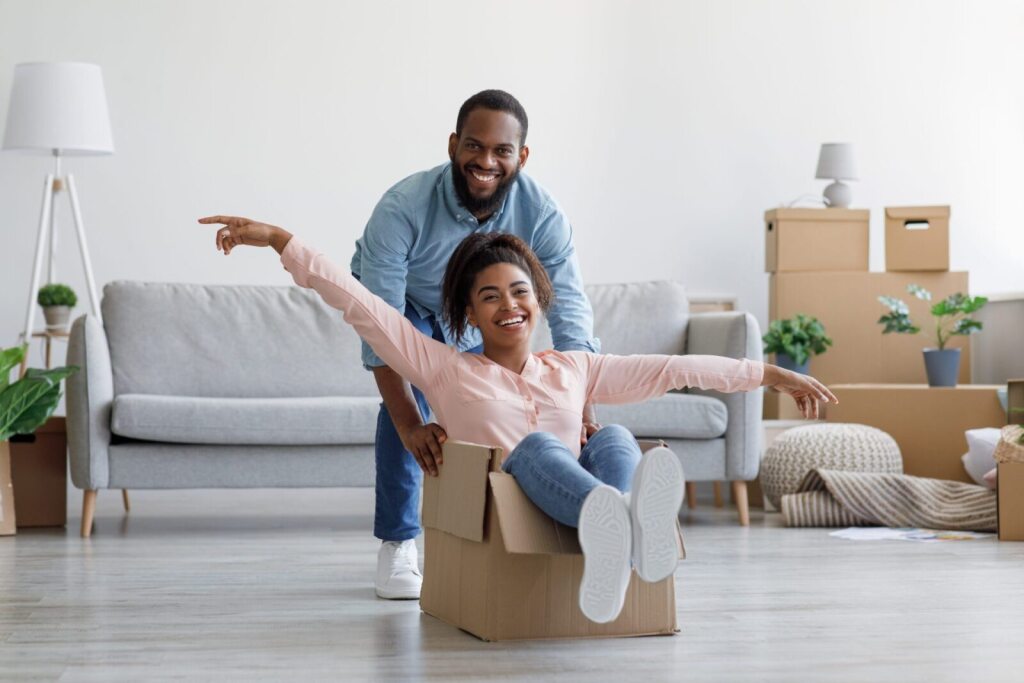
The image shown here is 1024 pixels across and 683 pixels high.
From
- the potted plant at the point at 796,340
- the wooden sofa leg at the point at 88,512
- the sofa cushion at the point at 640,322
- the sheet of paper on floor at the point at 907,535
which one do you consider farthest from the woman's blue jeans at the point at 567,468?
the potted plant at the point at 796,340

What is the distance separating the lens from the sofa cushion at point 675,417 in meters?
3.70

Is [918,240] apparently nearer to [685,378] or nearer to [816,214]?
[816,214]

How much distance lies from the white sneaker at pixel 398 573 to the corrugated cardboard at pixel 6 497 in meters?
1.56

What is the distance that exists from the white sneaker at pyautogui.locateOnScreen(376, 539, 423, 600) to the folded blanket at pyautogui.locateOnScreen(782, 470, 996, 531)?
1614mm

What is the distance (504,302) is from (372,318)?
219 mm

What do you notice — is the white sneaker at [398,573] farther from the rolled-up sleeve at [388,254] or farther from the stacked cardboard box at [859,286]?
the stacked cardboard box at [859,286]

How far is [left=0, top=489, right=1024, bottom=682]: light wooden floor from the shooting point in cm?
176

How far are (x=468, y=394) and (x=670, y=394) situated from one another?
6.00ft

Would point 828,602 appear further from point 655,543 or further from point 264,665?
point 264,665

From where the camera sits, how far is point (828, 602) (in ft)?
7.60

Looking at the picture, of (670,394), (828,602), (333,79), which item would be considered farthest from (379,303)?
(333,79)

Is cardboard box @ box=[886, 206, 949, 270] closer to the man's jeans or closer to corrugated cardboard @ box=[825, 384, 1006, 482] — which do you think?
corrugated cardboard @ box=[825, 384, 1006, 482]

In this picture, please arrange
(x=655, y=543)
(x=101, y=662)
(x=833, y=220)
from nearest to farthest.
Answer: (x=655, y=543)
(x=101, y=662)
(x=833, y=220)

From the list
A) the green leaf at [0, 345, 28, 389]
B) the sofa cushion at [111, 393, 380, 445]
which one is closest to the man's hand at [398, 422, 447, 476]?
the sofa cushion at [111, 393, 380, 445]
